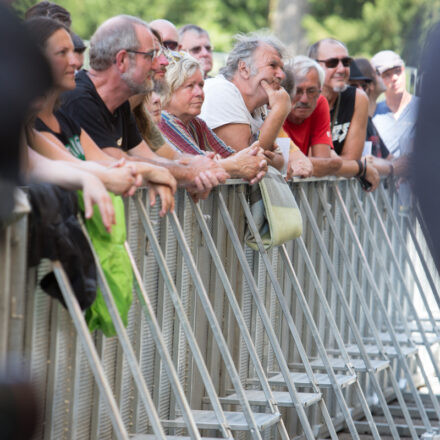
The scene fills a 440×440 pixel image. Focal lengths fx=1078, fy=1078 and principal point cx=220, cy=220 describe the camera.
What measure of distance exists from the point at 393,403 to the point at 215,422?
388cm

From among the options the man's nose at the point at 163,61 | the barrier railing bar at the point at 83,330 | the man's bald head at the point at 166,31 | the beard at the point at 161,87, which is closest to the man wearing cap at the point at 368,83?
the man's bald head at the point at 166,31

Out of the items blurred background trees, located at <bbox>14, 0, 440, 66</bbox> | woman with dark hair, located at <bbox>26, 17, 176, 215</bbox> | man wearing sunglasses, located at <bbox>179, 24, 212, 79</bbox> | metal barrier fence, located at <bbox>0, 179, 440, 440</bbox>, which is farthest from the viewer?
blurred background trees, located at <bbox>14, 0, 440, 66</bbox>

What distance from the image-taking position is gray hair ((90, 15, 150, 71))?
17.1 ft

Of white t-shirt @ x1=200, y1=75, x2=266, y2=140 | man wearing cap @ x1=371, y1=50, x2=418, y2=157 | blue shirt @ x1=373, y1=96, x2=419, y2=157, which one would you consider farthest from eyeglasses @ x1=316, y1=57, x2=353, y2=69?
white t-shirt @ x1=200, y1=75, x2=266, y2=140

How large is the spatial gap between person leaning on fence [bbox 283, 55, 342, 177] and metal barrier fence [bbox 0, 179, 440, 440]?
287 millimetres

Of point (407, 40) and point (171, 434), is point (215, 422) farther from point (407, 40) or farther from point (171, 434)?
point (407, 40)

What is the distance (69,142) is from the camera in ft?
15.1

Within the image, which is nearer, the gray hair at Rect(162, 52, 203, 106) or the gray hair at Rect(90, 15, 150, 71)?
the gray hair at Rect(90, 15, 150, 71)

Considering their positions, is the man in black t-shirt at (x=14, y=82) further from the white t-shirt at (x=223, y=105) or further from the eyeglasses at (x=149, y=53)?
the white t-shirt at (x=223, y=105)

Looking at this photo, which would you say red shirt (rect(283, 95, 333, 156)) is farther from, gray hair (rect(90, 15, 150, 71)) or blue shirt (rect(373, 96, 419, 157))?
gray hair (rect(90, 15, 150, 71))

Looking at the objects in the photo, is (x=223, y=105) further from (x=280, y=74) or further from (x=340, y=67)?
(x=340, y=67)

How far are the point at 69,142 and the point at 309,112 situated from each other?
303 centimetres

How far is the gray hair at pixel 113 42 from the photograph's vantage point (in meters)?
5.23

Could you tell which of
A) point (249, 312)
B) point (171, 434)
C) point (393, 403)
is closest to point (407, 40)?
A: point (171, 434)
